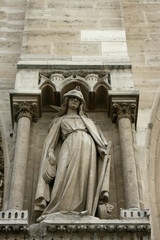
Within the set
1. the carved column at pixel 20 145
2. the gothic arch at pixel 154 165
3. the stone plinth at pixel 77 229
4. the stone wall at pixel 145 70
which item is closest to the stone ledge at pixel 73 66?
the carved column at pixel 20 145

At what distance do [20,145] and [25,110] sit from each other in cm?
69

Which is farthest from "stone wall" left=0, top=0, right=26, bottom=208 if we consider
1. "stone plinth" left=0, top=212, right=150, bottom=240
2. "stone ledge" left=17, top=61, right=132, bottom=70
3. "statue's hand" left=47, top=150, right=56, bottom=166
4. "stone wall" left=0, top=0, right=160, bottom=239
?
"stone plinth" left=0, top=212, right=150, bottom=240

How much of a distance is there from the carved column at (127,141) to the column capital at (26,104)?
1.00 metres

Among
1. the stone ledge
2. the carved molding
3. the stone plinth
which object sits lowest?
the stone plinth

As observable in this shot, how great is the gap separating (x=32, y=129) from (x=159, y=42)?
3654mm

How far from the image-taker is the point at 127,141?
6.92 meters

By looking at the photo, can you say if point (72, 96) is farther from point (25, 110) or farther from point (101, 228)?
point (101, 228)

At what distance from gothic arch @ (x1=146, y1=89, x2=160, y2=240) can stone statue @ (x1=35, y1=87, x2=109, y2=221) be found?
38.0 inches

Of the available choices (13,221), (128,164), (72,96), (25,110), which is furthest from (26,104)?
(13,221)

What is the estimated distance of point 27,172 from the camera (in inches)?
264

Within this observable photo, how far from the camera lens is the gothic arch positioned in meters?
6.92

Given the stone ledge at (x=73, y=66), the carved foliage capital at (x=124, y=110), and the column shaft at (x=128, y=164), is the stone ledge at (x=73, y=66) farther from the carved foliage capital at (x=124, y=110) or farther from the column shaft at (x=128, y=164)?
the column shaft at (x=128, y=164)

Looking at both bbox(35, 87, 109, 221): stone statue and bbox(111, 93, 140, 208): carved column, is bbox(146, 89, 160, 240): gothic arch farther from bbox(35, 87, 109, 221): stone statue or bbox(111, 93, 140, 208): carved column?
bbox(35, 87, 109, 221): stone statue

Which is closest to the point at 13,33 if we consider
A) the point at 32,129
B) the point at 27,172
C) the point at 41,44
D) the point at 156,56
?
the point at 41,44
